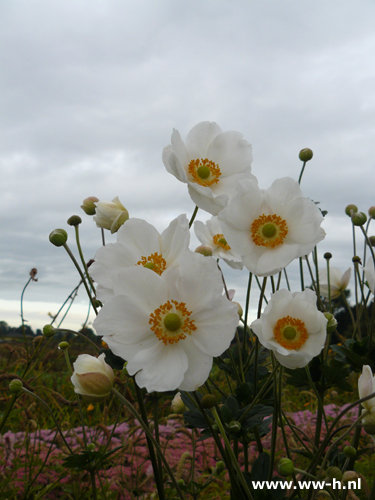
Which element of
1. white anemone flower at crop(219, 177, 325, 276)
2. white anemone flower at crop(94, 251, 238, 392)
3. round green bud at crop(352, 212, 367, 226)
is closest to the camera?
white anemone flower at crop(94, 251, 238, 392)

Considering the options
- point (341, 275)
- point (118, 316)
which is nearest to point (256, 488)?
point (118, 316)

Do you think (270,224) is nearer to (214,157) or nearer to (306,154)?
(214,157)

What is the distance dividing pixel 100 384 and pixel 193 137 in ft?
2.48

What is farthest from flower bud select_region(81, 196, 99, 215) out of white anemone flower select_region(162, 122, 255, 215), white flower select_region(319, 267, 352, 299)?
white flower select_region(319, 267, 352, 299)

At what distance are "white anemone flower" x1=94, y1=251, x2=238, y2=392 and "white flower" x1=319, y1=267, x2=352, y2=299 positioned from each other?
1336mm

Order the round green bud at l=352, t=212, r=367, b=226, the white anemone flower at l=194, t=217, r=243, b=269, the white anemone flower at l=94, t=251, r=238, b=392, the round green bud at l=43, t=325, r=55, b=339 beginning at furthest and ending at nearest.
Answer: the round green bud at l=352, t=212, r=367, b=226, the white anemone flower at l=194, t=217, r=243, b=269, the round green bud at l=43, t=325, r=55, b=339, the white anemone flower at l=94, t=251, r=238, b=392

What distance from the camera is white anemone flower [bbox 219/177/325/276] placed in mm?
1070

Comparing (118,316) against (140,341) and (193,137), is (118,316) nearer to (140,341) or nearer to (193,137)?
(140,341)

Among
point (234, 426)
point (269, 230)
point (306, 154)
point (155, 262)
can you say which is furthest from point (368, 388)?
point (306, 154)

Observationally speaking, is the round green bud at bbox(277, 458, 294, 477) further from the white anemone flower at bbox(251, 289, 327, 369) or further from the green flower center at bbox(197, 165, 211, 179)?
the green flower center at bbox(197, 165, 211, 179)

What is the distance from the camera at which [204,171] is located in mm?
1257

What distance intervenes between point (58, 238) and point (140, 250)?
1.11 ft

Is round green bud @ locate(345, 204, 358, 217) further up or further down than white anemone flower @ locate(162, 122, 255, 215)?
further up

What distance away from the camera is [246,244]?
1.12 metres
